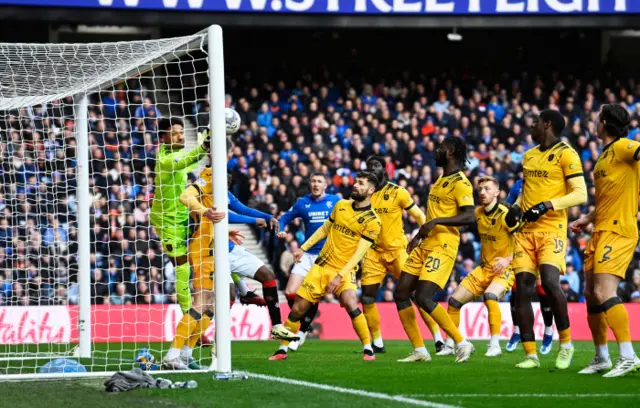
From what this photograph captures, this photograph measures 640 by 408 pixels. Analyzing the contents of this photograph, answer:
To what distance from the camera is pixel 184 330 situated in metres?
10.3

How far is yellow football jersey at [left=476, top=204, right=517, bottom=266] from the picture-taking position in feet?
43.8

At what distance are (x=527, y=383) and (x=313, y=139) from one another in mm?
16450

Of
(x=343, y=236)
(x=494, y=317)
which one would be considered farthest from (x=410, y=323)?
(x=494, y=317)

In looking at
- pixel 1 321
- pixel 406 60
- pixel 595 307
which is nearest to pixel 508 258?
pixel 595 307

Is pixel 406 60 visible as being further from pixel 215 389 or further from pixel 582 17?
pixel 215 389

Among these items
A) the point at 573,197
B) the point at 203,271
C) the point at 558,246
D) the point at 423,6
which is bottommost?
the point at 203,271

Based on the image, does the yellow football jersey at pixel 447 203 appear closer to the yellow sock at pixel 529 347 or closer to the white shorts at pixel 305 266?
the yellow sock at pixel 529 347

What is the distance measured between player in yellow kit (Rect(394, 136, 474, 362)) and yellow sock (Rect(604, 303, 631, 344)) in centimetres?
220

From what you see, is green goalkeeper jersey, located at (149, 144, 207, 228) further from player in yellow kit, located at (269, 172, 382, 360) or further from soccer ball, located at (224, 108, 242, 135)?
player in yellow kit, located at (269, 172, 382, 360)

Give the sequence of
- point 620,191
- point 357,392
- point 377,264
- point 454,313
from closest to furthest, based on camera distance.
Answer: point 357,392, point 620,191, point 454,313, point 377,264

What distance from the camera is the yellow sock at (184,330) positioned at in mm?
10281

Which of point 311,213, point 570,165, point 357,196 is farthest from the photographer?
point 311,213

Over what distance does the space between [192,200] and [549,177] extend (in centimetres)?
327

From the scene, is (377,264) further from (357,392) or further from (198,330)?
(357,392)
